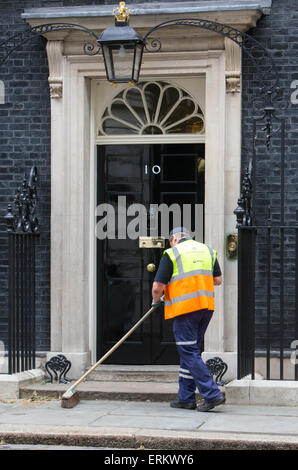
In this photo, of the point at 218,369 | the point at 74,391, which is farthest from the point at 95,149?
the point at 74,391

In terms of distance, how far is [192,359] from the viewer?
352 inches

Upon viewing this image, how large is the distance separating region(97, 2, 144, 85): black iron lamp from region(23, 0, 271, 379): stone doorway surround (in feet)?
3.08

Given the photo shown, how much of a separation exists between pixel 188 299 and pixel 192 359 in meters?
0.55

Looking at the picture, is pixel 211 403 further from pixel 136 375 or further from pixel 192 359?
pixel 136 375

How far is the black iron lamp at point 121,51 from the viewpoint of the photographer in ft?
30.7

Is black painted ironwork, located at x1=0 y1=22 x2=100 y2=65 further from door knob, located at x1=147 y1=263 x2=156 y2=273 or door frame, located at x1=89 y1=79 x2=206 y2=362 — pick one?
door knob, located at x1=147 y1=263 x2=156 y2=273

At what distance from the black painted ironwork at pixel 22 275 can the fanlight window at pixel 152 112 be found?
1.14 metres

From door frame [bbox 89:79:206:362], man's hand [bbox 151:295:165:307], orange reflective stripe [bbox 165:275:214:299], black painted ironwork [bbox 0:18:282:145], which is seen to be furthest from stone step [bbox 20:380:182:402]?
black painted ironwork [bbox 0:18:282:145]

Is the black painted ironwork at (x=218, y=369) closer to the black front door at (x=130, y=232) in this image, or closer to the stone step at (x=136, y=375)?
the stone step at (x=136, y=375)

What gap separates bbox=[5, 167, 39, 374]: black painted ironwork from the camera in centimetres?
998

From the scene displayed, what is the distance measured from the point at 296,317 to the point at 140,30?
3522mm

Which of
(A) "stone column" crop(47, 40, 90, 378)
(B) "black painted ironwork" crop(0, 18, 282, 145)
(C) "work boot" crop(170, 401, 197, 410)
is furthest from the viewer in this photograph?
(A) "stone column" crop(47, 40, 90, 378)

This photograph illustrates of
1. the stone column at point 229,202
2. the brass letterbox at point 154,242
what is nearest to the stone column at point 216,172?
the stone column at point 229,202
